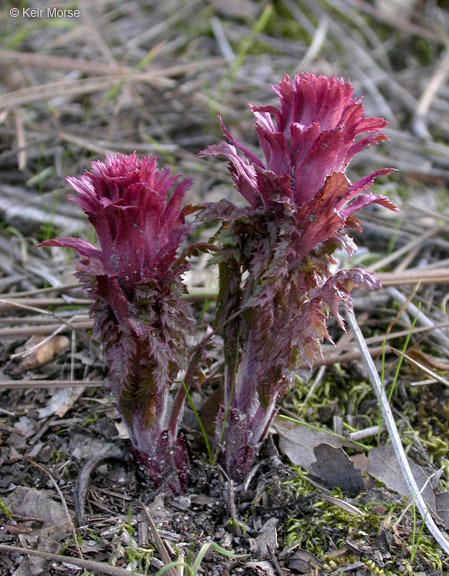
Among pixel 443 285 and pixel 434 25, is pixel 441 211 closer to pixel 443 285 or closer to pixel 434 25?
pixel 443 285

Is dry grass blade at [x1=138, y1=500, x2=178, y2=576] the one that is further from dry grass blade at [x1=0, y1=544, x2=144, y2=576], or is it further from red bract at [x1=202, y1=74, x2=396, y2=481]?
red bract at [x1=202, y1=74, x2=396, y2=481]

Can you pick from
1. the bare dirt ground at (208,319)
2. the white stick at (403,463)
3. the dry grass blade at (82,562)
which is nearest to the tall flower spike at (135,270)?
the bare dirt ground at (208,319)

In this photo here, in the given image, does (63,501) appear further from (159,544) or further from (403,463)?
(403,463)

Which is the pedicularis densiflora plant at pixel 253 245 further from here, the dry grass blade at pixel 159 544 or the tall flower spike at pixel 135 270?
the dry grass blade at pixel 159 544

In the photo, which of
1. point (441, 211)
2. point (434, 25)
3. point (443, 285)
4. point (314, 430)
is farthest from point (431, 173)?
point (314, 430)

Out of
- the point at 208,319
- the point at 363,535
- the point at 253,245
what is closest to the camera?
the point at 253,245

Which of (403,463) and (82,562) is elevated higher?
(403,463)

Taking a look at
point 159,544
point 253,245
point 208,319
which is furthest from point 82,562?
point 208,319
